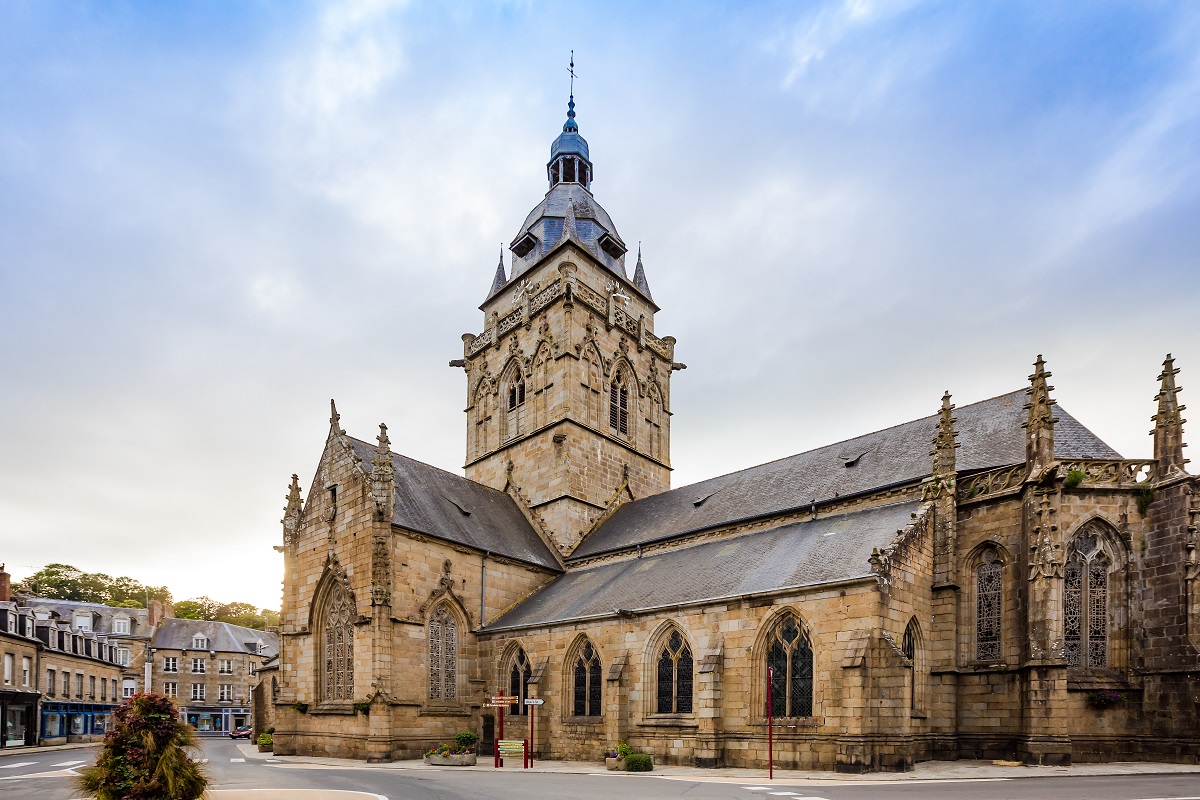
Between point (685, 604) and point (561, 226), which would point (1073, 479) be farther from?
point (561, 226)

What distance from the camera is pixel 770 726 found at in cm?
1777

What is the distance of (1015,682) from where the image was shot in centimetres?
1975

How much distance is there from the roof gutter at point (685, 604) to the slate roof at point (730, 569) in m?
0.10

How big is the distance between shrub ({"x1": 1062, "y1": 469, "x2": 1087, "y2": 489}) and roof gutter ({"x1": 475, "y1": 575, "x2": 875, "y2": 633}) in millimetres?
6208

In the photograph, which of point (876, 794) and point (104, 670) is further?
point (104, 670)

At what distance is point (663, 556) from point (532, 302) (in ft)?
51.2

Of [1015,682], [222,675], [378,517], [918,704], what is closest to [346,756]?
[378,517]

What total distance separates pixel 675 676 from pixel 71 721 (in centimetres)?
4563

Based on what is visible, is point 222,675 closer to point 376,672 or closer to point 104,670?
point 104,670

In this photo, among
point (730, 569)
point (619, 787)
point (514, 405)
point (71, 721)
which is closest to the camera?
point (619, 787)

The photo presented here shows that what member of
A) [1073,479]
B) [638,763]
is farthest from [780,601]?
[1073,479]

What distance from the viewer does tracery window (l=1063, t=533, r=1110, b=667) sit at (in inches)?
794

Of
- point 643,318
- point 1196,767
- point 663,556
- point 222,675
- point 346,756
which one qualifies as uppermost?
point 643,318

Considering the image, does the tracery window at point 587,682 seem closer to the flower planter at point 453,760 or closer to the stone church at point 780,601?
the stone church at point 780,601
